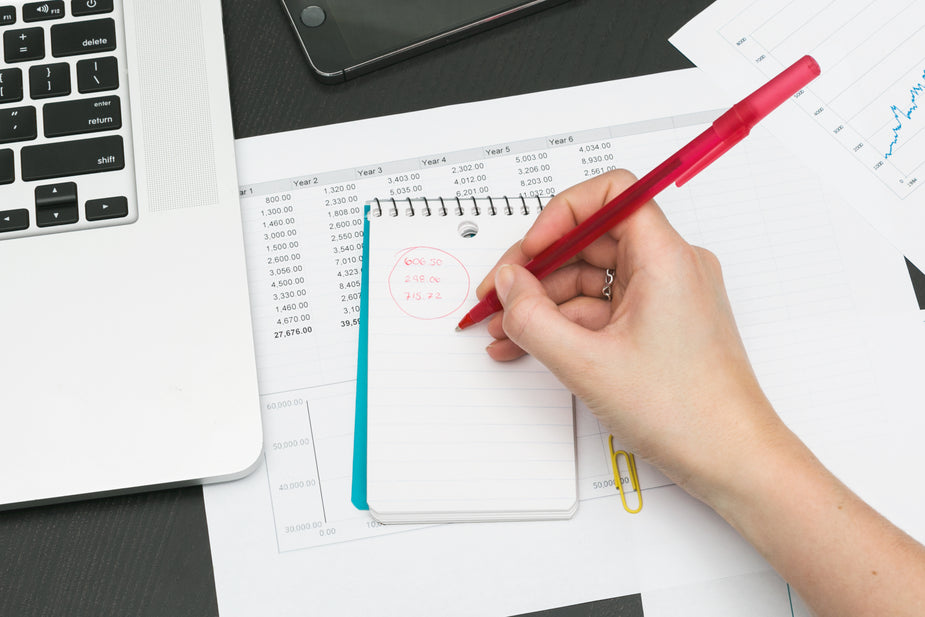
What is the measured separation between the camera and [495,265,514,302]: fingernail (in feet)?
1.52

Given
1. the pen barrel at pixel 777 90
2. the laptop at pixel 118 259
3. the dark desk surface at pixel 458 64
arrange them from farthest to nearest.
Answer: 1. the dark desk surface at pixel 458 64
2. the laptop at pixel 118 259
3. the pen barrel at pixel 777 90

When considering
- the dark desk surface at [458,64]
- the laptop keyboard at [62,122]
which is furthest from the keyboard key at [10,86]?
the dark desk surface at [458,64]

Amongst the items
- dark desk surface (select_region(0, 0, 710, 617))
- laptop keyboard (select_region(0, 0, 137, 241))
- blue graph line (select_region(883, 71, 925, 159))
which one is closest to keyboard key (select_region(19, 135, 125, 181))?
laptop keyboard (select_region(0, 0, 137, 241))

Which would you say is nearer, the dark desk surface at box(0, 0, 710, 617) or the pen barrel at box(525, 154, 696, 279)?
the pen barrel at box(525, 154, 696, 279)

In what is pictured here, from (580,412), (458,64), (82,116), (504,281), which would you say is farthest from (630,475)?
(82,116)

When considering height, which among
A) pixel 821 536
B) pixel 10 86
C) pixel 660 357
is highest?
pixel 10 86

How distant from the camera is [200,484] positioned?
50 centimetres

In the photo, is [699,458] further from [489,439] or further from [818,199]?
[818,199]

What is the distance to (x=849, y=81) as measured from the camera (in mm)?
589

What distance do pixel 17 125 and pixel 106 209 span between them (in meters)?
0.08

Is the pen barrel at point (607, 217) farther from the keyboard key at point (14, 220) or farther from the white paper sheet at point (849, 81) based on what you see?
the keyboard key at point (14, 220)

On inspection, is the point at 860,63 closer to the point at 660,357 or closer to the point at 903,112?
the point at 903,112

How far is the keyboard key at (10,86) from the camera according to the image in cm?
52

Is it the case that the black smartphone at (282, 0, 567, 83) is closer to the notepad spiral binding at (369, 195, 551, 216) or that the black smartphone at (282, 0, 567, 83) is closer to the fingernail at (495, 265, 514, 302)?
the notepad spiral binding at (369, 195, 551, 216)
